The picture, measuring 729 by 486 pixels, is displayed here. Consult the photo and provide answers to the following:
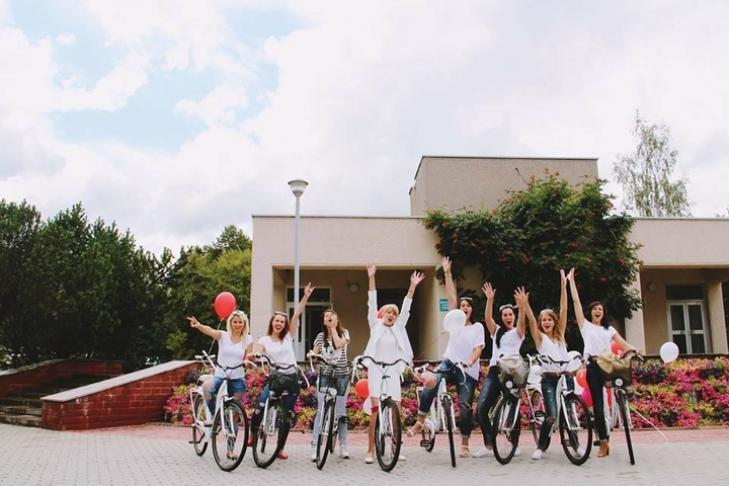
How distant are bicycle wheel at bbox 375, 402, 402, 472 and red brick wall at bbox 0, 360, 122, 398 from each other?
11.5 metres

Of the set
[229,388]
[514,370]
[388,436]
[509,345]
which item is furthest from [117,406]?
[514,370]

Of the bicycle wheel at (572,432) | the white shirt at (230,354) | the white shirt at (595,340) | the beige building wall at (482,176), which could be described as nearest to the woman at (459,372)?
the bicycle wheel at (572,432)

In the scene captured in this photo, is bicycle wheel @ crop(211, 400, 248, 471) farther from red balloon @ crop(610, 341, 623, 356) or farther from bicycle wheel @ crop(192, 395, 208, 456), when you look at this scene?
red balloon @ crop(610, 341, 623, 356)

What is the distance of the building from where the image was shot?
17.6m

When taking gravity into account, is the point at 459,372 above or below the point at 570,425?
above

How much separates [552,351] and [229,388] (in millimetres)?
3710

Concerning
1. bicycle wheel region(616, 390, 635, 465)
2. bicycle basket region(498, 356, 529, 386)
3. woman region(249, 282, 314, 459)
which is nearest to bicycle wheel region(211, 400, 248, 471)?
woman region(249, 282, 314, 459)

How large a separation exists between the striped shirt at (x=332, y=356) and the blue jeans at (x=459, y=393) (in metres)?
0.95

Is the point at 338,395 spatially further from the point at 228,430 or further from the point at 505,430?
the point at 505,430

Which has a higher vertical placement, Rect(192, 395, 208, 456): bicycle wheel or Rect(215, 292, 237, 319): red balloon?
Rect(215, 292, 237, 319): red balloon

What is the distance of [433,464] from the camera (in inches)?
288

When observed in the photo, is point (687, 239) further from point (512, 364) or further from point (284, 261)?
point (512, 364)

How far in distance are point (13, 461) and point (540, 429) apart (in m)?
6.27

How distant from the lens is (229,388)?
299 inches
